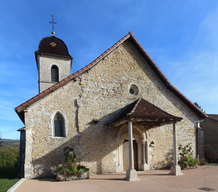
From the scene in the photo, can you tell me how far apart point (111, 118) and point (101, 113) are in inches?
25.4

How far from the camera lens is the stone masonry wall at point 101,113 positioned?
8.69m

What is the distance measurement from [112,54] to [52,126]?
18.0 ft

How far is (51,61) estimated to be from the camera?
18188 millimetres

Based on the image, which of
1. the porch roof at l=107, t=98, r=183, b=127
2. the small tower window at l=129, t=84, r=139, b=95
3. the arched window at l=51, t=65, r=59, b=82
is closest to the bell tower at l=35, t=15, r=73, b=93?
the arched window at l=51, t=65, r=59, b=82

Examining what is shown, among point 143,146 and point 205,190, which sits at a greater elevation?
point 143,146

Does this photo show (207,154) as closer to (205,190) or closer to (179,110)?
(179,110)

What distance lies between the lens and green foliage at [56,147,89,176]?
7.94 m

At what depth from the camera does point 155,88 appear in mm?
11844

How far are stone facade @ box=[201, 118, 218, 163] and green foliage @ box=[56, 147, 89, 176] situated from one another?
12357 millimetres

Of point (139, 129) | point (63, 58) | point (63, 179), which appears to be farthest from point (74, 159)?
point (63, 58)

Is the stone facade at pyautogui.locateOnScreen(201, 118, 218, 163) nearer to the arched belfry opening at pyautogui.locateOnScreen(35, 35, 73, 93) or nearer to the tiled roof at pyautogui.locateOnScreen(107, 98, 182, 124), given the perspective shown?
the tiled roof at pyautogui.locateOnScreen(107, 98, 182, 124)

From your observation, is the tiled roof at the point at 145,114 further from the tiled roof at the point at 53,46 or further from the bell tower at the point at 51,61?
the tiled roof at the point at 53,46

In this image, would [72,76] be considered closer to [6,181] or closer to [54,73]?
[6,181]

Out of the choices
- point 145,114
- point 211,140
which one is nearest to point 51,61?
point 145,114
